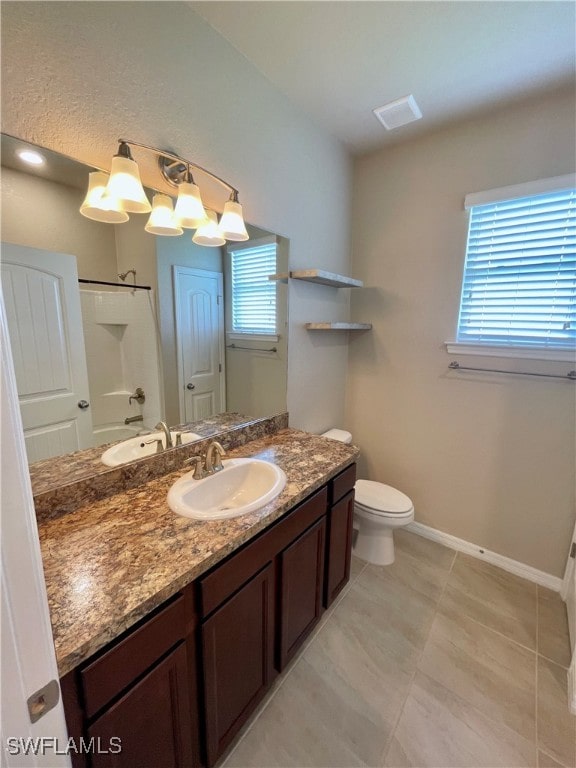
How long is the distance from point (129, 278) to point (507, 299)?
2003mm

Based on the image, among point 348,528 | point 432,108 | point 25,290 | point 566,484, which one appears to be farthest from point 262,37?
point 566,484

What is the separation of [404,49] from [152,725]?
8.36 ft

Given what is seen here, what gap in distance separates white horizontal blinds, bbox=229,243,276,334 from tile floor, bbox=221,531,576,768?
1.64 m

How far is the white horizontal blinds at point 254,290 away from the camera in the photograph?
162 cm

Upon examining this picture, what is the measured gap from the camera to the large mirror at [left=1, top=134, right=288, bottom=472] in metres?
0.96

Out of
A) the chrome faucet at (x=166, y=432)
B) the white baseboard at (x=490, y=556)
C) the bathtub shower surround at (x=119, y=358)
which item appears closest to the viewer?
the bathtub shower surround at (x=119, y=358)

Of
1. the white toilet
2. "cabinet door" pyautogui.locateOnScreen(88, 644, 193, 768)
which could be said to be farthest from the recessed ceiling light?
the white toilet

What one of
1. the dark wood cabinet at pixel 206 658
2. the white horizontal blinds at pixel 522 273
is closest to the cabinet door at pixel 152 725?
the dark wood cabinet at pixel 206 658

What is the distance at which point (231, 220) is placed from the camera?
1.36 metres

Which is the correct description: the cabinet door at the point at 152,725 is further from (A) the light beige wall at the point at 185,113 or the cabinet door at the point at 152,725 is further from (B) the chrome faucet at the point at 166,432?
(A) the light beige wall at the point at 185,113

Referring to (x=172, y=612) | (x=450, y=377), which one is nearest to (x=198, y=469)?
(x=172, y=612)

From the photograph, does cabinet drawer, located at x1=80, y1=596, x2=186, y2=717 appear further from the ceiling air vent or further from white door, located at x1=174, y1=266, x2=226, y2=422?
the ceiling air vent

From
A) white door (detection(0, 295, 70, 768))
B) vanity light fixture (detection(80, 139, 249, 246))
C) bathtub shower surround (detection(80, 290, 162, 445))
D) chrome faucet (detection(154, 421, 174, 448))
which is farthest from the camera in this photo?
chrome faucet (detection(154, 421, 174, 448))

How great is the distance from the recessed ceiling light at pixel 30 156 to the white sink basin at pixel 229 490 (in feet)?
3.72
